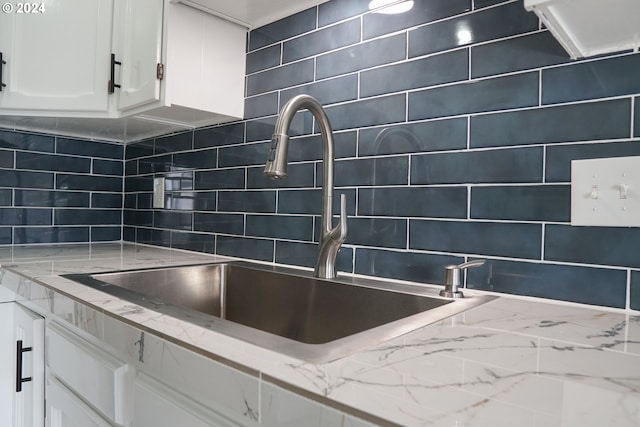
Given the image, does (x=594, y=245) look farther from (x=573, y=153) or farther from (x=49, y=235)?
(x=49, y=235)

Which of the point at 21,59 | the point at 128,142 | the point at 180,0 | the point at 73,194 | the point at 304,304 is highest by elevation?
the point at 180,0

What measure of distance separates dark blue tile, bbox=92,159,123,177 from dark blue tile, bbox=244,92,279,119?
0.92 metres

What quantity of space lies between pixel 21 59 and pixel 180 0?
696 mm

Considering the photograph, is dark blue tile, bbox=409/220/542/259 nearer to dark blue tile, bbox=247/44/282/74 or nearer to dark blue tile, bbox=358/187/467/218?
dark blue tile, bbox=358/187/467/218

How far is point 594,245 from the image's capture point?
830 millimetres

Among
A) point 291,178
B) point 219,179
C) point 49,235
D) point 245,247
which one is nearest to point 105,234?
point 49,235

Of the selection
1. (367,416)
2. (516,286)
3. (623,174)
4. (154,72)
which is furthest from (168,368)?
(154,72)

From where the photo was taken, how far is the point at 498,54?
37.5 inches

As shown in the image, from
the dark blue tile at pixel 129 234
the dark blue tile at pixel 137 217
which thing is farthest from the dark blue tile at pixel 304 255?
the dark blue tile at pixel 129 234

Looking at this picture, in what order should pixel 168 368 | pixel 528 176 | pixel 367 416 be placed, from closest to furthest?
pixel 367 416 → pixel 168 368 → pixel 528 176

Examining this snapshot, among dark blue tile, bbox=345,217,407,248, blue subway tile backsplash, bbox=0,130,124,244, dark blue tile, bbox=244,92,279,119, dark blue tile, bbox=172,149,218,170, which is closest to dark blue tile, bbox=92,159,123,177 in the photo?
blue subway tile backsplash, bbox=0,130,124,244

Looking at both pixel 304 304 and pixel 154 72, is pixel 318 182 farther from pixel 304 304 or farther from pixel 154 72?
pixel 154 72

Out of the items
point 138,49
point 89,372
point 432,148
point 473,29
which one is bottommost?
point 89,372

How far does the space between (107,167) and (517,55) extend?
1810 mm
